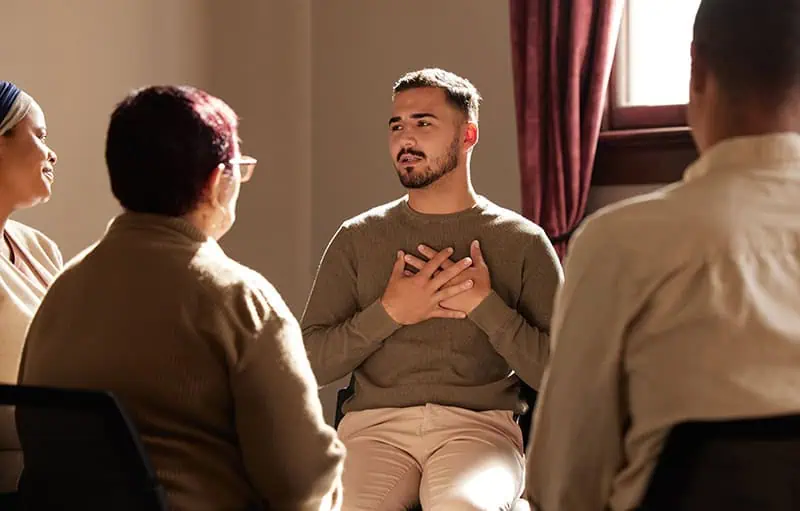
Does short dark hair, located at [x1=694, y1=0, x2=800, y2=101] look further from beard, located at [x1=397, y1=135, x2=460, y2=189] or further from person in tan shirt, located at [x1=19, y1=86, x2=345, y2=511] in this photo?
beard, located at [x1=397, y1=135, x2=460, y2=189]

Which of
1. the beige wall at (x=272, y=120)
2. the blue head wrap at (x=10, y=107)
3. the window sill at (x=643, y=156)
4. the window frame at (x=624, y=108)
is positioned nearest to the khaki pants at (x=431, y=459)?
the blue head wrap at (x=10, y=107)

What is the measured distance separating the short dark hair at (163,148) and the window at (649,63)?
201 centimetres

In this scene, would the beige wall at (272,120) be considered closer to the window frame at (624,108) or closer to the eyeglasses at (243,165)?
the window frame at (624,108)

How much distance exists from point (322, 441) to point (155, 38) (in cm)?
217

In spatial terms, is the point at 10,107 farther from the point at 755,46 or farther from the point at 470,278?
the point at 755,46

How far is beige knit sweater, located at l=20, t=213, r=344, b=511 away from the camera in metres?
1.39

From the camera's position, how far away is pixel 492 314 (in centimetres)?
229

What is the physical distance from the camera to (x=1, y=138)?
2225 mm

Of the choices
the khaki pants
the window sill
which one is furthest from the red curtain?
the khaki pants

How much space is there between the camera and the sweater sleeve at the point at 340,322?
2348mm

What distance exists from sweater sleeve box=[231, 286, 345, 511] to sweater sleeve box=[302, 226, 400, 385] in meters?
0.86

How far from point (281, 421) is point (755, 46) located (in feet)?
2.49

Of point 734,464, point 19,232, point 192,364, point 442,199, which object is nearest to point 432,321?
point 442,199

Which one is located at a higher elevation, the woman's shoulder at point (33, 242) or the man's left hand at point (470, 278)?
the woman's shoulder at point (33, 242)
